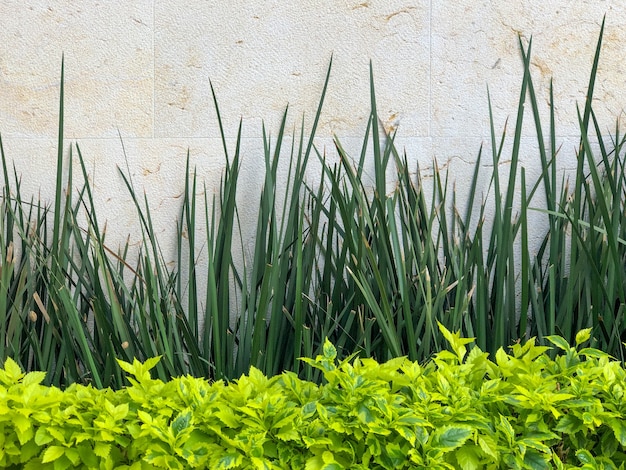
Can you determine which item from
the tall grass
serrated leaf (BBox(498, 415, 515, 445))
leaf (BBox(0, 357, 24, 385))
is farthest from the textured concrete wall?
serrated leaf (BBox(498, 415, 515, 445))

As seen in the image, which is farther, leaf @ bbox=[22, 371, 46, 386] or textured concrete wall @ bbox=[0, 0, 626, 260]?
textured concrete wall @ bbox=[0, 0, 626, 260]

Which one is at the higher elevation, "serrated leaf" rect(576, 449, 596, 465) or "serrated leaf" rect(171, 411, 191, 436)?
"serrated leaf" rect(171, 411, 191, 436)

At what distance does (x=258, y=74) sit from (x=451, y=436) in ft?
4.54

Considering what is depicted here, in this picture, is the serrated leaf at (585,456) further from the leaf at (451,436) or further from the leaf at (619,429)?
the leaf at (451,436)

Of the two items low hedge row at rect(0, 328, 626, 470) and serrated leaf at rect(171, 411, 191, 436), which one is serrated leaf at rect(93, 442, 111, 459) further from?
serrated leaf at rect(171, 411, 191, 436)

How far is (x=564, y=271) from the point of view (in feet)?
6.16

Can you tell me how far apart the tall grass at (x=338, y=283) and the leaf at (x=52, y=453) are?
0.34 m

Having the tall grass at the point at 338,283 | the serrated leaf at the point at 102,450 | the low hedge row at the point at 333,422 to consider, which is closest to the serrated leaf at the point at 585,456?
the low hedge row at the point at 333,422

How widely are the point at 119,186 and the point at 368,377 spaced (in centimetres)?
124

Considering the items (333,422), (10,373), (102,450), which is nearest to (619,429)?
(333,422)

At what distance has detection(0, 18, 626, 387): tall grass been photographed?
63.0 inches

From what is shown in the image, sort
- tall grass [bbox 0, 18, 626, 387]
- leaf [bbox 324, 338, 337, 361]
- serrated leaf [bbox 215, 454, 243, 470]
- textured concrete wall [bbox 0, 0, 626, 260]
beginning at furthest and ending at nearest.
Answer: textured concrete wall [bbox 0, 0, 626, 260]
tall grass [bbox 0, 18, 626, 387]
leaf [bbox 324, 338, 337, 361]
serrated leaf [bbox 215, 454, 243, 470]

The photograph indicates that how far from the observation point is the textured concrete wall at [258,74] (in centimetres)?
206

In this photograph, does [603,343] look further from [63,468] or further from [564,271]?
[63,468]
